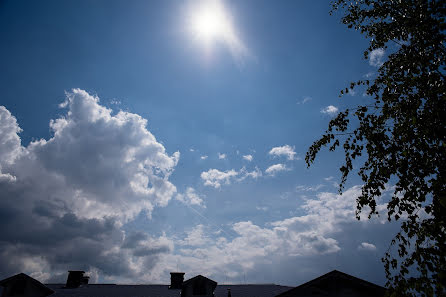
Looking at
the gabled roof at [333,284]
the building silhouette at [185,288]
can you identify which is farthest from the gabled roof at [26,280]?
the gabled roof at [333,284]

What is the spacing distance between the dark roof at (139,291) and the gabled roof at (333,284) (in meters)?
8.78

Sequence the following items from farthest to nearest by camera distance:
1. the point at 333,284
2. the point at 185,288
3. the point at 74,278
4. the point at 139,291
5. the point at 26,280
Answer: the point at 74,278 < the point at 139,291 < the point at 185,288 < the point at 26,280 < the point at 333,284

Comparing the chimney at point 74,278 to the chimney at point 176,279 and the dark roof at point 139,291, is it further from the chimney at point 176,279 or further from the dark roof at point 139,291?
the chimney at point 176,279

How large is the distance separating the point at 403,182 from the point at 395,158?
1.75 feet

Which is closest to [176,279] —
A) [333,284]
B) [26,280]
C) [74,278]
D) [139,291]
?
[139,291]

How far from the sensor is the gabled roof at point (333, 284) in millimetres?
16844

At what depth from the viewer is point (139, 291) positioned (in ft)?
87.3

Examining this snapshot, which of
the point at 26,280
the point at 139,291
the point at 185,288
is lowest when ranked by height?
the point at 139,291

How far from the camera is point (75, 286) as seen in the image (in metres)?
27.2

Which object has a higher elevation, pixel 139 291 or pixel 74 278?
pixel 74 278

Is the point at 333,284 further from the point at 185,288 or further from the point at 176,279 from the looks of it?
the point at 176,279

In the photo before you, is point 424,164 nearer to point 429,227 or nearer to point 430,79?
point 429,227

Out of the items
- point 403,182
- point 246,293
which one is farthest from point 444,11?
point 246,293

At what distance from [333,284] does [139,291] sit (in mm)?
19534
